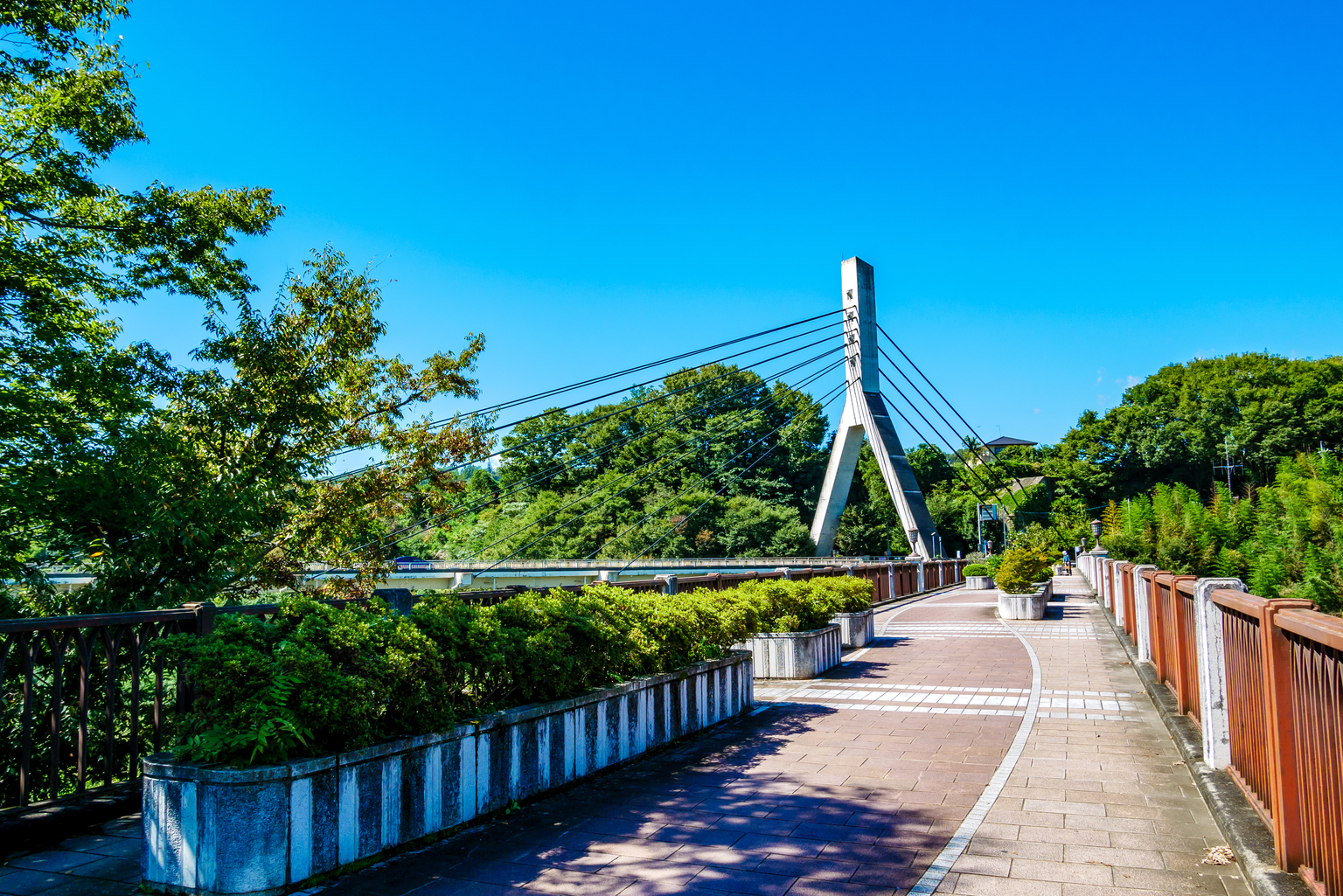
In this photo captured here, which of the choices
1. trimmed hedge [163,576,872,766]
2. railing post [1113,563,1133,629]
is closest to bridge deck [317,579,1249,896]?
trimmed hedge [163,576,872,766]

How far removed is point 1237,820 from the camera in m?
3.95

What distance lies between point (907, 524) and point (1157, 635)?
2667cm

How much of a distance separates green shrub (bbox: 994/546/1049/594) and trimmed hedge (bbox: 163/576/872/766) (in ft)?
45.9

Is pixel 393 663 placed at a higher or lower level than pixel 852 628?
higher

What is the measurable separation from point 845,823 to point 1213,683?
2410mm

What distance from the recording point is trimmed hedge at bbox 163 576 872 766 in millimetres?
3664

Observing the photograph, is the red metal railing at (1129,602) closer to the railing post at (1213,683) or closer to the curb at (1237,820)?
the curb at (1237,820)

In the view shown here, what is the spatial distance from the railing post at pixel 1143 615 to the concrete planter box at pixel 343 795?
693 cm

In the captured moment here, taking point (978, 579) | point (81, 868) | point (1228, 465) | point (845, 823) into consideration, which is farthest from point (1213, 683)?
point (1228, 465)

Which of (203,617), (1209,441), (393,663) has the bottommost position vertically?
(393,663)

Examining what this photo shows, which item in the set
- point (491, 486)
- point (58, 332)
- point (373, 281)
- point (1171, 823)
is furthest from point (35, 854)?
point (491, 486)

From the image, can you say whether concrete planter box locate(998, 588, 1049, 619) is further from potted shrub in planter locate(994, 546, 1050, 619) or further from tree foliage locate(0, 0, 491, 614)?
tree foliage locate(0, 0, 491, 614)

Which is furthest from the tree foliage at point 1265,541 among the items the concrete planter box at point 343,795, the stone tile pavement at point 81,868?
the stone tile pavement at point 81,868

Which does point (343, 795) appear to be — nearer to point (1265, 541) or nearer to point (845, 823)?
point (845, 823)
